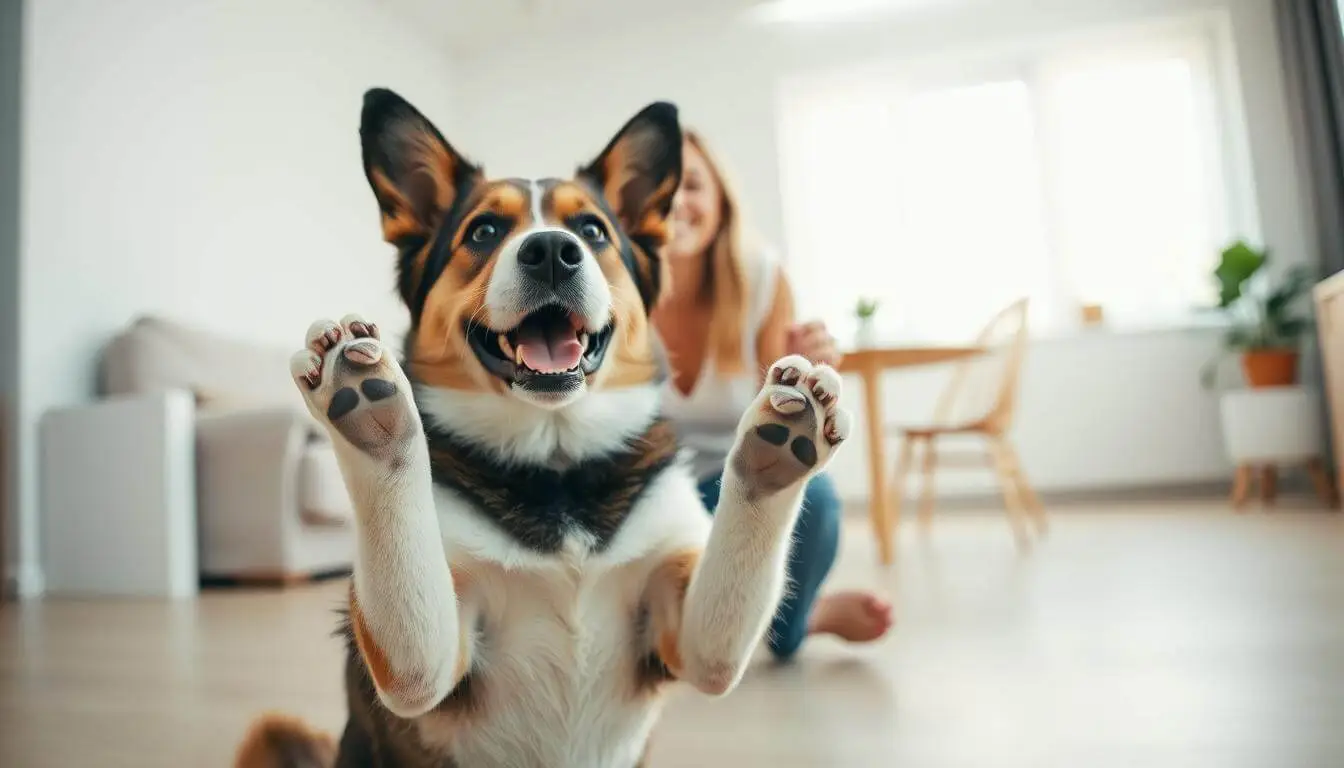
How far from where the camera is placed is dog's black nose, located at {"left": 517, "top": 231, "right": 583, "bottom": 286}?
0.52m

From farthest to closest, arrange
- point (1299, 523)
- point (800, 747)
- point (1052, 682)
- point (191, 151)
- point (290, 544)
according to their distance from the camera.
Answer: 1. point (191, 151)
2. point (1299, 523)
3. point (290, 544)
4. point (1052, 682)
5. point (800, 747)

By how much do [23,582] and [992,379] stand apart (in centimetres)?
374

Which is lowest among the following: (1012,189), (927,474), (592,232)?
(927,474)

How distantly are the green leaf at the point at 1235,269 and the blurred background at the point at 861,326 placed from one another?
Result: 20mm

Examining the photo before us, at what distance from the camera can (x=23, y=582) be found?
2.86m

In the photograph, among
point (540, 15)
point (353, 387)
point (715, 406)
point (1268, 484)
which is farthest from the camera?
point (540, 15)

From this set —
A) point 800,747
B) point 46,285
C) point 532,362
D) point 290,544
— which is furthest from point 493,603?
point 46,285

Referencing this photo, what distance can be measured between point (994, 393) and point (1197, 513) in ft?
3.53

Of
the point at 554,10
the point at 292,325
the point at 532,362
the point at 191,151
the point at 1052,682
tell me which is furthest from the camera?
the point at 554,10

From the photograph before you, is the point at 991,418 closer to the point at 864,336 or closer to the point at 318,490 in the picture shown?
the point at 864,336

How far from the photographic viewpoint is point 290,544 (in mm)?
2852

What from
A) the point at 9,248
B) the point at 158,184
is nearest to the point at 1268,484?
the point at 158,184

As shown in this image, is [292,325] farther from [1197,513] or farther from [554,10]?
[1197,513]

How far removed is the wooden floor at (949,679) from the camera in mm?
925
